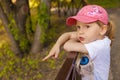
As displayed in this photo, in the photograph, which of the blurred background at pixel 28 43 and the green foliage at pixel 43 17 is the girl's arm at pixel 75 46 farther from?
the green foliage at pixel 43 17

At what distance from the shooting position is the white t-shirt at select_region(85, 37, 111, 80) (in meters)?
1.86

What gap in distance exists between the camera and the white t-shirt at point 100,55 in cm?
186

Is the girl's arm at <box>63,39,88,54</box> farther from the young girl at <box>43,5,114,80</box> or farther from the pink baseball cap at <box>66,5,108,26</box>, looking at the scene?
the pink baseball cap at <box>66,5,108,26</box>

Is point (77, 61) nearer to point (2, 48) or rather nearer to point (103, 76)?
point (103, 76)

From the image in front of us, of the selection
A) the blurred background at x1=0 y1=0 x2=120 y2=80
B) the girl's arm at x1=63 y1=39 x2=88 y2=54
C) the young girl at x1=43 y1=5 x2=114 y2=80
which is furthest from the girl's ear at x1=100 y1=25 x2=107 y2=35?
the blurred background at x1=0 y1=0 x2=120 y2=80

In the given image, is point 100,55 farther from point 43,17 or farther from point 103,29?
point 43,17

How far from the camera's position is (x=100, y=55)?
191cm

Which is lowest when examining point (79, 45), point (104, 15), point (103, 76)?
point (103, 76)

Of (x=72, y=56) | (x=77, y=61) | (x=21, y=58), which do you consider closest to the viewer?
(x=72, y=56)

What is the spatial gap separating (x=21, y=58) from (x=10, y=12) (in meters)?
1.01

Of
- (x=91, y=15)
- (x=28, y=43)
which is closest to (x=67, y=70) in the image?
(x=91, y=15)

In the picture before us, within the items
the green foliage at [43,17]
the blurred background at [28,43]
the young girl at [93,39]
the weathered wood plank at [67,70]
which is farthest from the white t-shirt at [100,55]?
the green foliage at [43,17]

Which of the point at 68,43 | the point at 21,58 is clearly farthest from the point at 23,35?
the point at 68,43

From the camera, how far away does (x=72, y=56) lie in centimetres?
180
